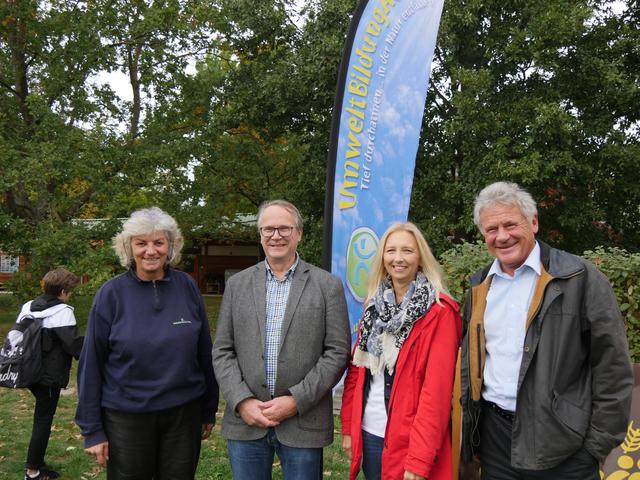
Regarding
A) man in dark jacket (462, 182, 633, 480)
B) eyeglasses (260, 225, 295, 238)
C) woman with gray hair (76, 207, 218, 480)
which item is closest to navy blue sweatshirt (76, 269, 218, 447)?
woman with gray hair (76, 207, 218, 480)

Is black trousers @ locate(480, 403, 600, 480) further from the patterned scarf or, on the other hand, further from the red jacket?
the patterned scarf

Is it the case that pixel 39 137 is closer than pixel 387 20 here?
No

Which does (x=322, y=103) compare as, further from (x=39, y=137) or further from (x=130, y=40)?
(x=39, y=137)

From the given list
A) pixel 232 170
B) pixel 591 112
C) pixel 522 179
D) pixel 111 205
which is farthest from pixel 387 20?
pixel 232 170

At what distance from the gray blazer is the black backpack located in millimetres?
2078

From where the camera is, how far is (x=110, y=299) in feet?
8.93

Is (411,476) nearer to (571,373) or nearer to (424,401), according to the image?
(424,401)

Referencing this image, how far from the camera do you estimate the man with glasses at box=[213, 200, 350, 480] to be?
253 centimetres

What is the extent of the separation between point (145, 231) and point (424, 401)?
1577mm

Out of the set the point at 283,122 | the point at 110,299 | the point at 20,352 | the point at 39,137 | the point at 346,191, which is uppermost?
the point at 283,122

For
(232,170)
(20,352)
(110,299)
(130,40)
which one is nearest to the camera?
(110,299)

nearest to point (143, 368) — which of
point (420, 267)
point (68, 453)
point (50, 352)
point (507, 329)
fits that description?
point (420, 267)

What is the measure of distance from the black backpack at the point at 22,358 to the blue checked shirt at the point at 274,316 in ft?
7.61

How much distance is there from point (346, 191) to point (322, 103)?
5301mm
